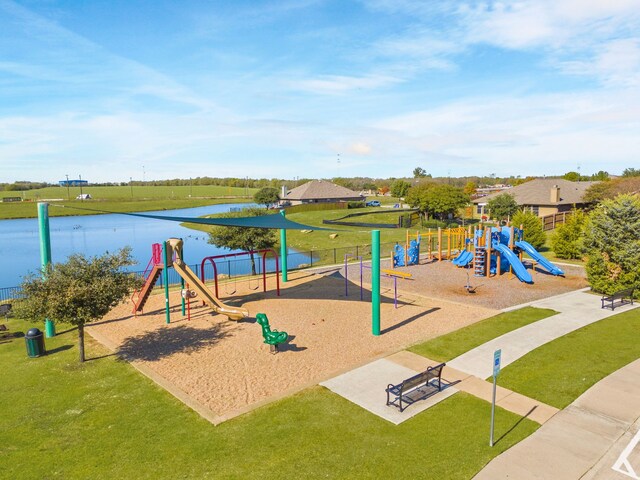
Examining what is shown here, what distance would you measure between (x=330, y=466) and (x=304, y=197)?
7820 cm

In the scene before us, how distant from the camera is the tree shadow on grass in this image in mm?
13375

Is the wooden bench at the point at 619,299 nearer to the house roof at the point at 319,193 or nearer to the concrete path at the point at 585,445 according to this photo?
the concrete path at the point at 585,445

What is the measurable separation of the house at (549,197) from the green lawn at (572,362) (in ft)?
131

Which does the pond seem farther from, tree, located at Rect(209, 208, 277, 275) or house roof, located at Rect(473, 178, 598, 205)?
house roof, located at Rect(473, 178, 598, 205)

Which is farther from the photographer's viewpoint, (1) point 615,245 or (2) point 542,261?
(2) point 542,261

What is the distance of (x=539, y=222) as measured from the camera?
1276 inches

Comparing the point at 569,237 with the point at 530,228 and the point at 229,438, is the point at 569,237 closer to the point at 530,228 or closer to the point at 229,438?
the point at 530,228

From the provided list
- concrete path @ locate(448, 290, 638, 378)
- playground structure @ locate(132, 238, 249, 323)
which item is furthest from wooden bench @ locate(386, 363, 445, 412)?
playground structure @ locate(132, 238, 249, 323)

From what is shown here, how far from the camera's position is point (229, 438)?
8.62 meters

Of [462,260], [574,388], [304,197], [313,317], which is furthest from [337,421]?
[304,197]

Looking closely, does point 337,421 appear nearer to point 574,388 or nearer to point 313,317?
point 574,388

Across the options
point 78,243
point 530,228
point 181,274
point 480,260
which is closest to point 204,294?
point 181,274

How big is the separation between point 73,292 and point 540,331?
48.2 ft

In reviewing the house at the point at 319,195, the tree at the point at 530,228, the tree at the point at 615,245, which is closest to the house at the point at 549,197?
the tree at the point at 530,228
